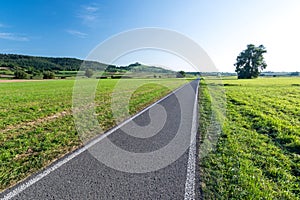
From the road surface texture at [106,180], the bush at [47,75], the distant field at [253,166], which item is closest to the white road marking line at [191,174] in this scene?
the road surface texture at [106,180]

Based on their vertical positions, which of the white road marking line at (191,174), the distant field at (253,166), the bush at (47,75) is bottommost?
the distant field at (253,166)

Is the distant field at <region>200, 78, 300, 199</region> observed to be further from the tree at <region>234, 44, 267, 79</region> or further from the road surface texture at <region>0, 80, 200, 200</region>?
the tree at <region>234, 44, 267, 79</region>

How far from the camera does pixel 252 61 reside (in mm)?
78375

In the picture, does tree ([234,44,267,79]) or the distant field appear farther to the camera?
tree ([234,44,267,79])

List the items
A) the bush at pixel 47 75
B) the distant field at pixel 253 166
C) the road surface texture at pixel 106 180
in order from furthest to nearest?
the bush at pixel 47 75, the distant field at pixel 253 166, the road surface texture at pixel 106 180

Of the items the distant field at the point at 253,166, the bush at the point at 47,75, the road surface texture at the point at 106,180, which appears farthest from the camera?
the bush at the point at 47,75

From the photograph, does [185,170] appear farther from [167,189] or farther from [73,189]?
[73,189]

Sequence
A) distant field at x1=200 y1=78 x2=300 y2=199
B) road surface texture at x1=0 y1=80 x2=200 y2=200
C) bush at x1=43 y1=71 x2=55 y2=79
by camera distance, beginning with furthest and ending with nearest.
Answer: bush at x1=43 y1=71 x2=55 y2=79
distant field at x1=200 y1=78 x2=300 y2=199
road surface texture at x1=0 y1=80 x2=200 y2=200

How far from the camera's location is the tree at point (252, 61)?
77438 mm

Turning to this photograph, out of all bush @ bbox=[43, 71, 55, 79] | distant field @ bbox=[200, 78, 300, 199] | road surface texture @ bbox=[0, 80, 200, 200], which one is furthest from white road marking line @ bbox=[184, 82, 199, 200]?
bush @ bbox=[43, 71, 55, 79]

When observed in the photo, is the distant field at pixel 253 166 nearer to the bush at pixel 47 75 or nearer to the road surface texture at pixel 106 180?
the road surface texture at pixel 106 180

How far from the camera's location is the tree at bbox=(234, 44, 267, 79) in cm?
7744

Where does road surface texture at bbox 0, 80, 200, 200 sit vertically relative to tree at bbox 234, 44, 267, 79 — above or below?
below

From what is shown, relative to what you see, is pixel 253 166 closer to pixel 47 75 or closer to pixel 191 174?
pixel 191 174
